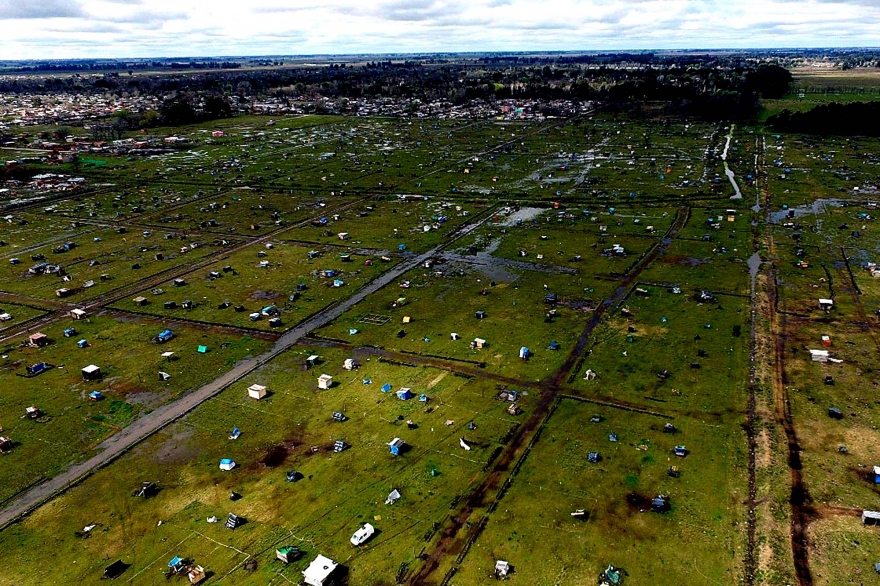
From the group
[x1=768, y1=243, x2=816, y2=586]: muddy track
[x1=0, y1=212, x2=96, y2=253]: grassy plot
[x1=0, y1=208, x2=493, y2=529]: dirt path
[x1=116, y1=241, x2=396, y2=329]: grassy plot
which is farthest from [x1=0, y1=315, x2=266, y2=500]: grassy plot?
[x1=768, y1=243, x2=816, y2=586]: muddy track

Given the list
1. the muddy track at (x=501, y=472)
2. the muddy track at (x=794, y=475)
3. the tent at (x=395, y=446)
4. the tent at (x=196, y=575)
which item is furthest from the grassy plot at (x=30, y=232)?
the muddy track at (x=794, y=475)

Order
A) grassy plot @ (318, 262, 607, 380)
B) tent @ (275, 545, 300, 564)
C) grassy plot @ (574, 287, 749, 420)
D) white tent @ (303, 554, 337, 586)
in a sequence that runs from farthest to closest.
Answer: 1. grassy plot @ (318, 262, 607, 380)
2. grassy plot @ (574, 287, 749, 420)
3. tent @ (275, 545, 300, 564)
4. white tent @ (303, 554, 337, 586)

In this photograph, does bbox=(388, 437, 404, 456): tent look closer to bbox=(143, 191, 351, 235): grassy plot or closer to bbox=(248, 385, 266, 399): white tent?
bbox=(248, 385, 266, 399): white tent

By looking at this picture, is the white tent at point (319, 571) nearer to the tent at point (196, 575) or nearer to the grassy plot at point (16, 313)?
the tent at point (196, 575)

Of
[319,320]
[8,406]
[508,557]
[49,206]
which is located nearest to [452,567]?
[508,557]

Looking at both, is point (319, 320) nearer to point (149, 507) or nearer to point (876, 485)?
point (149, 507)

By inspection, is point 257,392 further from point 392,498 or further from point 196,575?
point 196,575
